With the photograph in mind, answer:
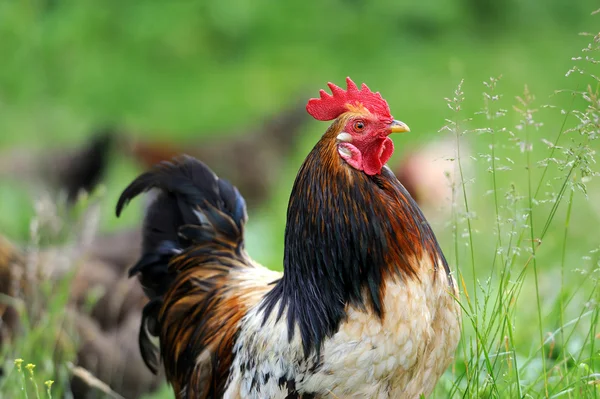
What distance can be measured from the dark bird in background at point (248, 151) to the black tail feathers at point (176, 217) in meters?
3.88

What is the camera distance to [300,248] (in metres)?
2.74

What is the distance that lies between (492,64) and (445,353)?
9.13 metres

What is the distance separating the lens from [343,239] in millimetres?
2641

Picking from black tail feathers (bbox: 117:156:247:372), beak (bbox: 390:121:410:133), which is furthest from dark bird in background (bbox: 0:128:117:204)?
beak (bbox: 390:121:410:133)

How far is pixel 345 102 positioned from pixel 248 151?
212 inches

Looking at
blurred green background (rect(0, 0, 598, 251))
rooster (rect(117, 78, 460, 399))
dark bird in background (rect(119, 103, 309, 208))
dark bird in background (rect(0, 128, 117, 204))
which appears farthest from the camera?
blurred green background (rect(0, 0, 598, 251))

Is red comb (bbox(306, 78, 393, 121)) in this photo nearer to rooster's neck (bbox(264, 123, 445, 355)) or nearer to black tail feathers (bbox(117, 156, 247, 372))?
rooster's neck (bbox(264, 123, 445, 355))

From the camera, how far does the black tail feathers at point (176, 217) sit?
3.59 meters

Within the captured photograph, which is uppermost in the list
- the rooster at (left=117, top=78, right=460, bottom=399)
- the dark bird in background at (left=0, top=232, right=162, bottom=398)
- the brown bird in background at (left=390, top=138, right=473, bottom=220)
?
the brown bird in background at (left=390, top=138, right=473, bottom=220)

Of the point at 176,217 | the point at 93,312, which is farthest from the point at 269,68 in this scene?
the point at 176,217

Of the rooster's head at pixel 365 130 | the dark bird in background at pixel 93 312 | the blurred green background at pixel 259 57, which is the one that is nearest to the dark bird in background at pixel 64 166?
the blurred green background at pixel 259 57

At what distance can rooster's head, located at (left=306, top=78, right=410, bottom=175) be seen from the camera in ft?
8.63

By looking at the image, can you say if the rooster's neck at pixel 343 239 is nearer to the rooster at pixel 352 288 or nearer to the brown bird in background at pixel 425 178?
the rooster at pixel 352 288

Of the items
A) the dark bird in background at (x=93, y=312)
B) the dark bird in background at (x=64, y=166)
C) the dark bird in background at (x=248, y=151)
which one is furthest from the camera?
the dark bird in background at (x=248, y=151)
